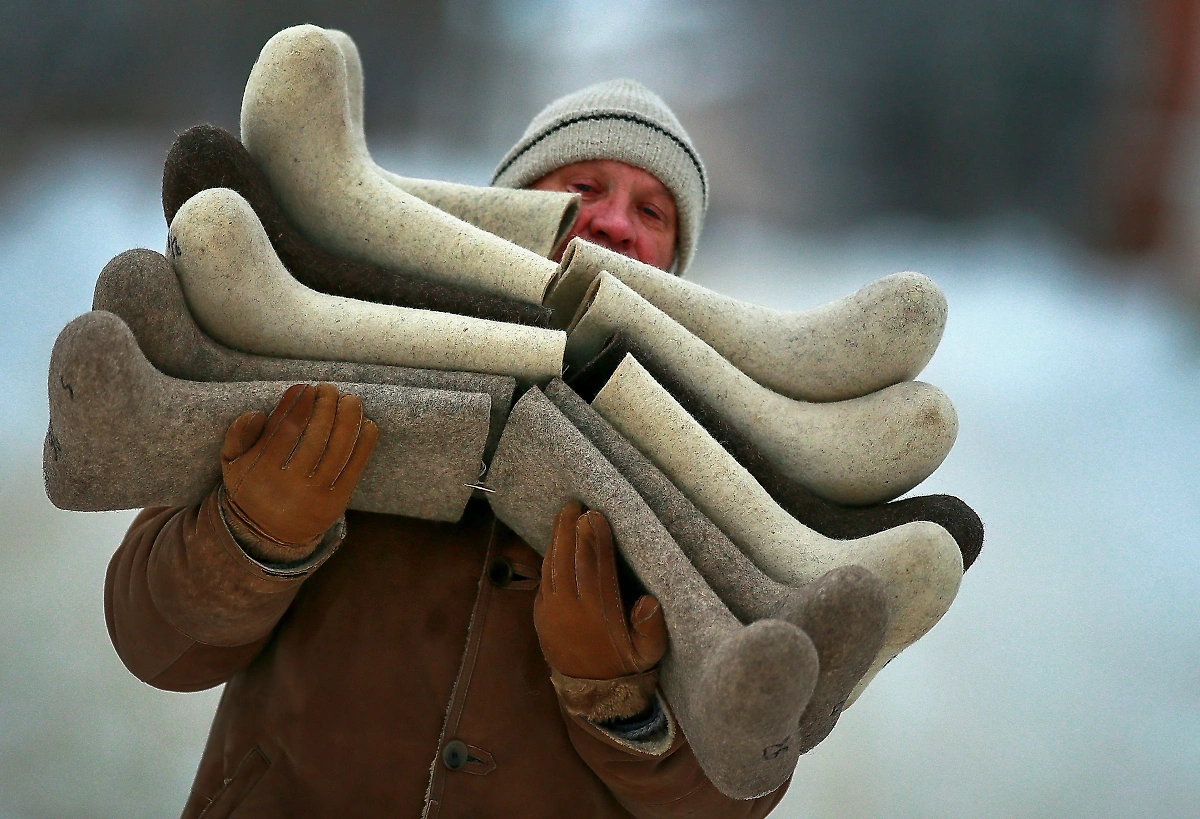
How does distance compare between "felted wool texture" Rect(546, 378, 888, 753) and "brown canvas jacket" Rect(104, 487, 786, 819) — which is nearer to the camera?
"felted wool texture" Rect(546, 378, 888, 753)

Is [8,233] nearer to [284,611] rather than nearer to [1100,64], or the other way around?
[284,611]

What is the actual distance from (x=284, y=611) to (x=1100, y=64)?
5.86 ft

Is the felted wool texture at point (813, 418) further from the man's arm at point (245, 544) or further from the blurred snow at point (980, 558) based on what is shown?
the blurred snow at point (980, 558)

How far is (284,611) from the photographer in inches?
33.7

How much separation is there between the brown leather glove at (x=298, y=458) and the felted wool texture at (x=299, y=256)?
0.46 feet

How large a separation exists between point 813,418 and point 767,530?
0.40ft

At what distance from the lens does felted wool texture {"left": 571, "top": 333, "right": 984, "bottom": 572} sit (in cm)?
79

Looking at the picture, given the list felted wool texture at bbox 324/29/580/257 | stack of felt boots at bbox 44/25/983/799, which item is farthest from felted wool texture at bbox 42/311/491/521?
felted wool texture at bbox 324/29/580/257

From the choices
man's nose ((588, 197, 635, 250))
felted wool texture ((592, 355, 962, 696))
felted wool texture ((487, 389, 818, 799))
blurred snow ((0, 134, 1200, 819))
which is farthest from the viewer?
blurred snow ((0, 134, 1200, 819))

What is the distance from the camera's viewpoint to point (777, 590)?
68 centimetres

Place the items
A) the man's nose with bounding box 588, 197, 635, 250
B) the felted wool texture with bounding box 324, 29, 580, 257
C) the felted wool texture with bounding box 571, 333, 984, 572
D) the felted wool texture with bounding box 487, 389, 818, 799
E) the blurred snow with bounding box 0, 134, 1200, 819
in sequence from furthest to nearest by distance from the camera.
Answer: the blurred snow with bounding box 0, 134, 1200, 819 → the man's nose with bounding box 588, 197, 635, 250 → the felted wool texture with bounding box 324, 29, 580, 257 → the felted wool texture with bounding box 571, 333, 984, 572 → the felted wool texture with bounding box 487, 389, 818, 799

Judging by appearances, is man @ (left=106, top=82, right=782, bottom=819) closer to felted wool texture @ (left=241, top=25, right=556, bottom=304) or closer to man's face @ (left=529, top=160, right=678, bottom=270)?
felted wool texture @ (left=241, top=25, right=556, bottom=304)

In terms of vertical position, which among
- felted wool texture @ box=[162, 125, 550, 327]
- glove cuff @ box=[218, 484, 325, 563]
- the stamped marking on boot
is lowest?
glove cuff @ box=[218, 484, 325, 563]

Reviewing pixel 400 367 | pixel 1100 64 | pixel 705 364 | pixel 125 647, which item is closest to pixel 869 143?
pixel 1100 64
